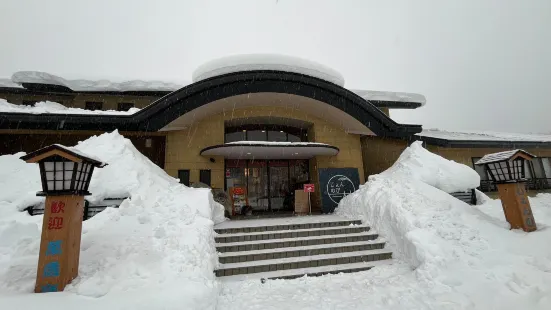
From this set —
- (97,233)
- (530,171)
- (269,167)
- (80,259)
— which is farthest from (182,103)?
(530,171)

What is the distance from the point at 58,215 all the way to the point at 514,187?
415 inches

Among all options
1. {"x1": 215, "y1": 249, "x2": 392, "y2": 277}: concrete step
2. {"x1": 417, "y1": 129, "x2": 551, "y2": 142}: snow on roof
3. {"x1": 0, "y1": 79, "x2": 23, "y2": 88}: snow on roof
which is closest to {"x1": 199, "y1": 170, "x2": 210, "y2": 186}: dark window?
{"x1": 215, "y1": 249, "x2": 392, "y2": 277}: concrete step

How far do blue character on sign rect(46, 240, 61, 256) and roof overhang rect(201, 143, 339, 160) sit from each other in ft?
22.5

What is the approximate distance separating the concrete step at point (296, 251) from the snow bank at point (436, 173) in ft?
13.1

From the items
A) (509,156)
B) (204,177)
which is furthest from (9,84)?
(509,156)

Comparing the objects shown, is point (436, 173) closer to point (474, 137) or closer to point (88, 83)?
point (474, 137)

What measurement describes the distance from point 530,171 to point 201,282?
21.4 metres

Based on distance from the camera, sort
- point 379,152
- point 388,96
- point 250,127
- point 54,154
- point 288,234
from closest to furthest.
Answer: point 54,154
point 288,234
point 250,127
point 379,152
point 388,96

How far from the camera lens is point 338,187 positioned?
13.0 m

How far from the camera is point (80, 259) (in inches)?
202

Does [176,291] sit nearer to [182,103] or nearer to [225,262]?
[225,262]

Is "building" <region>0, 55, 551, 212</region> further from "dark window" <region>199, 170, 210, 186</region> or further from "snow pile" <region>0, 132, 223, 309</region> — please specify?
"snow pile" <region>0, 132, 223, 309</region>

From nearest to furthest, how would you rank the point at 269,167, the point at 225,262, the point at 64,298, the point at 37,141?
the point at 64,298 < the point at 225,262 < the point at 37,141 < the point at 269,167

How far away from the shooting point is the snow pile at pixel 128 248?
4238 millimetres
